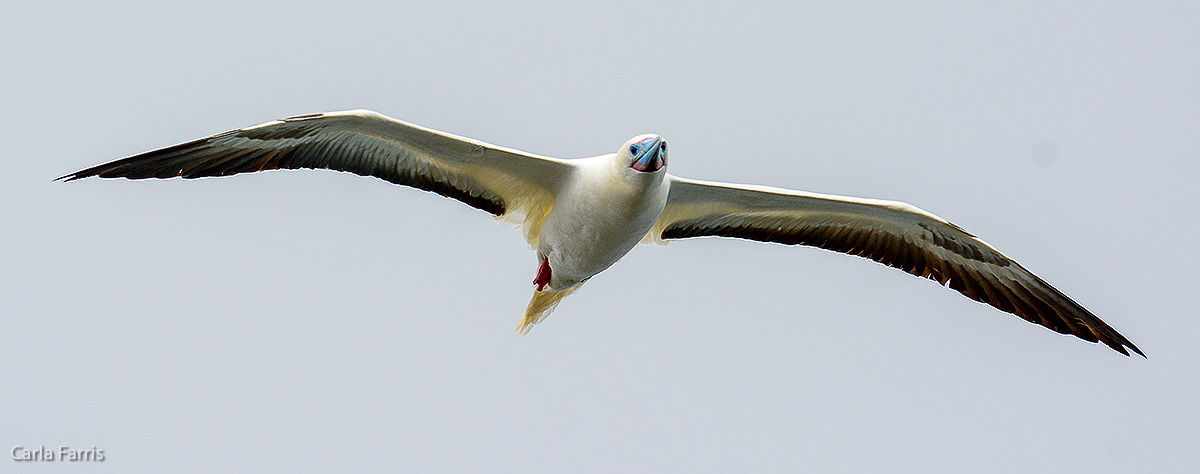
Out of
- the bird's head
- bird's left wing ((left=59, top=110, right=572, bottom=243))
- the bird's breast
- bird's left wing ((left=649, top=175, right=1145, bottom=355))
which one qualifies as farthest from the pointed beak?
bird's left wing ((left=649, top=175, right=1145, bottom=355))

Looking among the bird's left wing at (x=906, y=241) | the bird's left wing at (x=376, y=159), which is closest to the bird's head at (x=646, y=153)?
the bird's left wing at (x=376, y=159)

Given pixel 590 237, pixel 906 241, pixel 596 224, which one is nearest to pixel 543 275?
pixel 590 237

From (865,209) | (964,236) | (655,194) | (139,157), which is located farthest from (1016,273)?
(139,157)

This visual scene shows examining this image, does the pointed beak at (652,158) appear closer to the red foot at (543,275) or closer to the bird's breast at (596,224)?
the bird's breast at (596,224)

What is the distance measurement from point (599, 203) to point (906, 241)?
13.6 ft

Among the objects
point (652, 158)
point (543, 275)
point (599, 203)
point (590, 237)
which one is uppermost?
point (652, 158)

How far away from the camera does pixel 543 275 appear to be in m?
13.0

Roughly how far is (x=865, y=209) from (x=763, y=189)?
4.21 feet

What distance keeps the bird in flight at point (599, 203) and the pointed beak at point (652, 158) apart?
1 centimetres

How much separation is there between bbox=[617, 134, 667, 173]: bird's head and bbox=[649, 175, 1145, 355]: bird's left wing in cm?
177

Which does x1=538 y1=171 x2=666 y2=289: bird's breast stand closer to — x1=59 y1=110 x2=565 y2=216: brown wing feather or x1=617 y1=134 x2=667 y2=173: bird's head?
x1=617 y1=134 x2=667 y2=173: bird's head

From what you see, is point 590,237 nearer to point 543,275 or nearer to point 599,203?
point 599,203

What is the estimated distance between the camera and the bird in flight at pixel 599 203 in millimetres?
11109

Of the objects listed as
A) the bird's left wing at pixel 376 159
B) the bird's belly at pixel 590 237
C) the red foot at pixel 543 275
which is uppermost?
the bird's left wing at pixel 376 159
